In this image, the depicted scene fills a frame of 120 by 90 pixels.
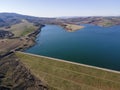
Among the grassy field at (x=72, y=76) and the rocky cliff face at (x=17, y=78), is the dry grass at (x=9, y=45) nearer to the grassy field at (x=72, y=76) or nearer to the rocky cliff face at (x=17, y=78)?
the rocky cliff face at (x=17, y=78)

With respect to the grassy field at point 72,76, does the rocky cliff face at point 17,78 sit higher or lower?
lower

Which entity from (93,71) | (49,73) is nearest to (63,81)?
(49,73)

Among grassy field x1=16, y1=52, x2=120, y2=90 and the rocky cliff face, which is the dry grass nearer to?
the rocky cliff face

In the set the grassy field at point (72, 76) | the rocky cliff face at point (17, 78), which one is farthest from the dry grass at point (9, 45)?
the grassy field at point (72, 76)

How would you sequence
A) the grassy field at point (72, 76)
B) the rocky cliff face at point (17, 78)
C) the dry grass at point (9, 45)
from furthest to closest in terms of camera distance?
the dry grass at point (9, 45)
the rocky cliff face at point (17, 78)
the grassy field at point (72, 76)

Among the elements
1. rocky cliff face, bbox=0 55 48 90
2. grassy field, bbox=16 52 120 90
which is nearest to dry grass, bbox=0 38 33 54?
rocky cliff face, bbox=0 55 48 90

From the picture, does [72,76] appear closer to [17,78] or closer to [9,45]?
[17,78]

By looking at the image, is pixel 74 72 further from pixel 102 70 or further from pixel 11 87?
pixel 11 87
